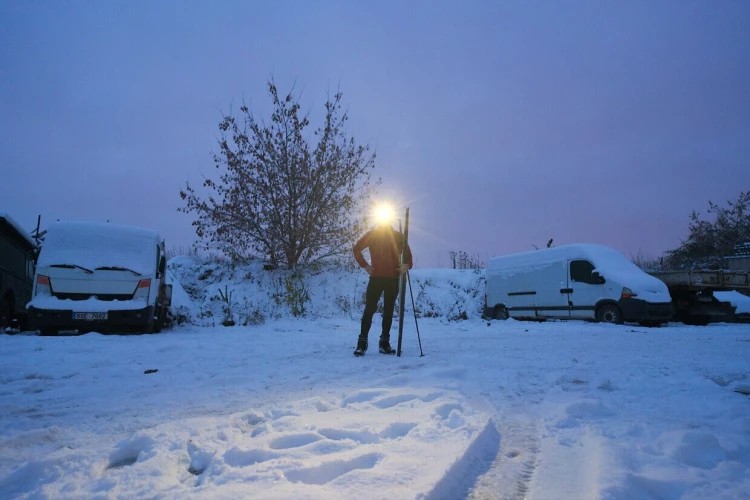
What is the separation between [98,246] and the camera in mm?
9547

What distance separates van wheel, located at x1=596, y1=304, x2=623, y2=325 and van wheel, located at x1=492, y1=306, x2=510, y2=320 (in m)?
3.47

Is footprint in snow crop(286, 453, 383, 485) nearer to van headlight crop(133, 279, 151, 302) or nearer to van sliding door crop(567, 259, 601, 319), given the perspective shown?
van headlight crop(133, 279, 151, 302)

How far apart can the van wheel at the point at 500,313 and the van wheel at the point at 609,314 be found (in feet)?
11.4

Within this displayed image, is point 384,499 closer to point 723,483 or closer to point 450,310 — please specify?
point 723,483

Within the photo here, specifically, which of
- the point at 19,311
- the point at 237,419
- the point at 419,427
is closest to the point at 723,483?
the point at 419,427

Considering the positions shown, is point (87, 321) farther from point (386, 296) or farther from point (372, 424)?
point (372, 424)

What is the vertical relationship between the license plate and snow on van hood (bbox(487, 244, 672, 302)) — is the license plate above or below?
below

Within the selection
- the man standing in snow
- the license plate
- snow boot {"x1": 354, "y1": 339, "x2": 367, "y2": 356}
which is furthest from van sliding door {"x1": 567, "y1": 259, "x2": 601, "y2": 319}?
the license plate

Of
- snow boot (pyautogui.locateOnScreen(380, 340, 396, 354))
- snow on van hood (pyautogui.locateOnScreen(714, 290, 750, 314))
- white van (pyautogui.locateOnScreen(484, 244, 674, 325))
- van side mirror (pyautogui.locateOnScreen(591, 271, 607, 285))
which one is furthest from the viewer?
snow on van hood (pyautogui.locateOnScreen(714, 290, 750, 314))

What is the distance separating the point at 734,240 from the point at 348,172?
26302mm

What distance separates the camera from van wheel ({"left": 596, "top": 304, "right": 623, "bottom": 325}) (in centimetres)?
1180

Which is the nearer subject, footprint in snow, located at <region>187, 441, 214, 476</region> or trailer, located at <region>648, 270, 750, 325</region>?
footprint in snow, located at <region>187, 441, 214, 476</region>

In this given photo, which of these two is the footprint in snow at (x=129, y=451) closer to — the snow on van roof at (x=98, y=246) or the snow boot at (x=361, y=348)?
the snow boot at (x=361, y=348)

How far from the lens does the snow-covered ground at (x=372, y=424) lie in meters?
1.99
